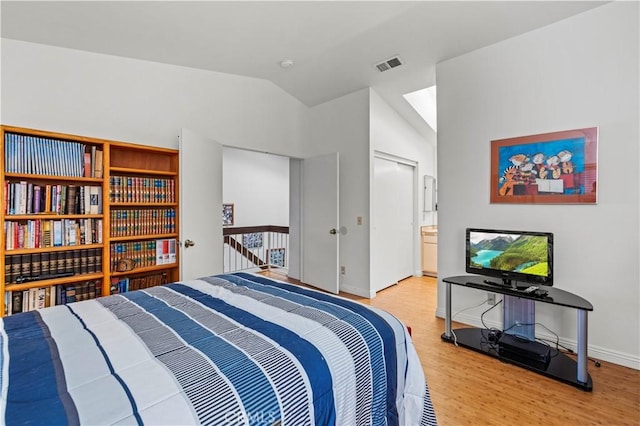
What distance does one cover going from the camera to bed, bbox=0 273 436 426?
85 centimetres

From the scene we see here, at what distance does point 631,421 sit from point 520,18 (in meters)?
3.00

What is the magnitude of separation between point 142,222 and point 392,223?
3.33 meters

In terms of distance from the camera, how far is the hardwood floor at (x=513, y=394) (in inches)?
70.2

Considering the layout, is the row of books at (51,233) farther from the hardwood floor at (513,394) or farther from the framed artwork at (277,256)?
A: the framed artwork at (277,256)

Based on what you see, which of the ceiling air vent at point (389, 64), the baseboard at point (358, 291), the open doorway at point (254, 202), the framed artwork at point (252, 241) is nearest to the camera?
the ceiling air vent at point (389, 64)

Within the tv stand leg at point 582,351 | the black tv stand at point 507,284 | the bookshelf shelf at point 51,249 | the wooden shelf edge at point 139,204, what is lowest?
the tv stand leg at point 582,351

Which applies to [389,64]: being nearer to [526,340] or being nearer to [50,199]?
[526,340]

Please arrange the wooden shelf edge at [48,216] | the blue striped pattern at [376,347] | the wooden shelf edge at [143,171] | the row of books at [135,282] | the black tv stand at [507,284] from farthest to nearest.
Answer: the row of books at [135,282] < the wooden shelf edge at [143,171] < the black tv stand at [507,284] < the wooden shelf edge at [48,216] < the blue striped pattern at [376,347]

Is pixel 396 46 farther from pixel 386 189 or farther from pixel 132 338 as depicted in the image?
pixel 132 338

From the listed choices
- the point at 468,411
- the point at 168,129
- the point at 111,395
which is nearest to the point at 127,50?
the point at 168,129

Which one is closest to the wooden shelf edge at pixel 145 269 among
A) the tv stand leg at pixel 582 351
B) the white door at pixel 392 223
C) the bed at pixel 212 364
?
the bed at pixel 212 364

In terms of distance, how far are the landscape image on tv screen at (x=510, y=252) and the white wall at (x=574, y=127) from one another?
1.14ft

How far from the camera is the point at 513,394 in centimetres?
200

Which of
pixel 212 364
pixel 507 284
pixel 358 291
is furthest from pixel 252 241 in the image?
pixel 212 364
